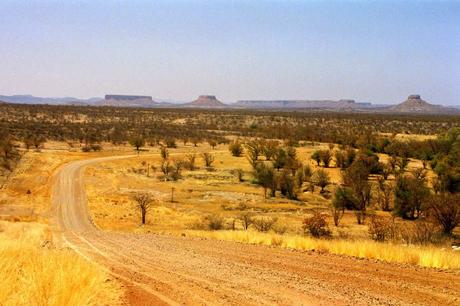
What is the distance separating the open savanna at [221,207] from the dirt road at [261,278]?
63.9 inches

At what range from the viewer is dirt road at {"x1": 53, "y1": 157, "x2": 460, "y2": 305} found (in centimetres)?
912

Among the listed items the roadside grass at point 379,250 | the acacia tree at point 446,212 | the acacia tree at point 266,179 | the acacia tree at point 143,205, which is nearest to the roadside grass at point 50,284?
the roadside grass at point 379,250

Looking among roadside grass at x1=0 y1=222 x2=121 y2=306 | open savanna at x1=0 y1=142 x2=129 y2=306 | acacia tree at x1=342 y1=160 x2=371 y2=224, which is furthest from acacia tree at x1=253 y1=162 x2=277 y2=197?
roadside grass at x1=0 y1=222 x2=121 y2=306

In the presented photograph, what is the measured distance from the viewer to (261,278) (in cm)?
1076

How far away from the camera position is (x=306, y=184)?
49.2 metres

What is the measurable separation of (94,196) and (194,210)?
11.3 m

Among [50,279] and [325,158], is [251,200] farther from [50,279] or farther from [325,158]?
[50,279]

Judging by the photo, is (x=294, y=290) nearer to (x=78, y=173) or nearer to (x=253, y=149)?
(x=78, y=173)

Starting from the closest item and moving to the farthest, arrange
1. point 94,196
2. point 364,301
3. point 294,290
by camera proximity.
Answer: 1. point 364,301
2. point 294,290
3. point 94,196

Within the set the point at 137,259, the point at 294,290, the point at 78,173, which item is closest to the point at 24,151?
the point at 78,173

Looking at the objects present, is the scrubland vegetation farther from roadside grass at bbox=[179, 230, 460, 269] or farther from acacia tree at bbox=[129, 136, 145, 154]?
acacia tree at bbox=[129, 136, 145, 154]

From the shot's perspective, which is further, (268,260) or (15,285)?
(268,260)

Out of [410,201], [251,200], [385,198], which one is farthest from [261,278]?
[251,200]

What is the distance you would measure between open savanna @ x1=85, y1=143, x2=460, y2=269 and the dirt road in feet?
5.33
